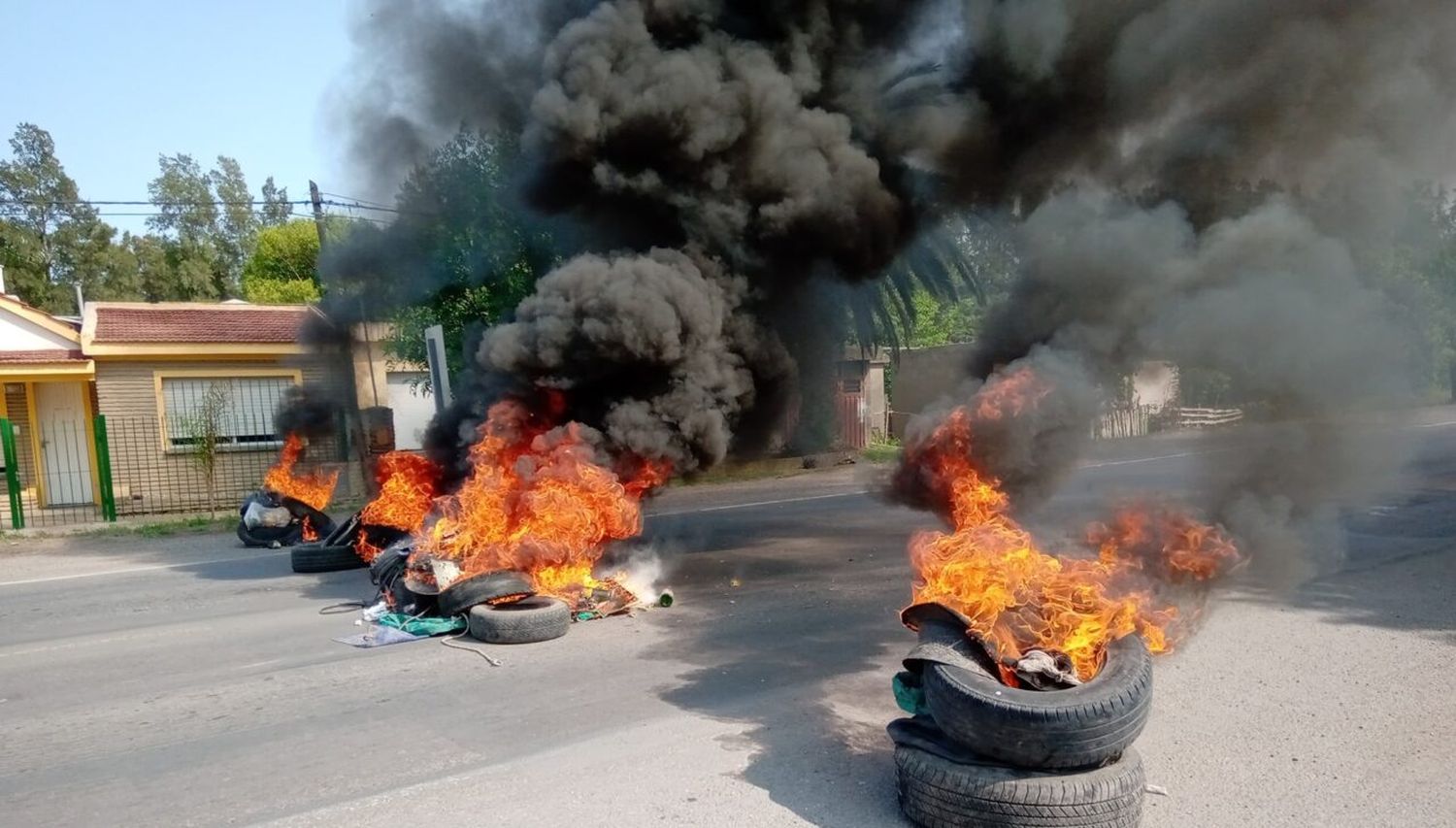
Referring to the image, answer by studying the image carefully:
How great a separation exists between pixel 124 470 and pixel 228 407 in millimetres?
1974

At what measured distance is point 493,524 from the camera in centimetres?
766

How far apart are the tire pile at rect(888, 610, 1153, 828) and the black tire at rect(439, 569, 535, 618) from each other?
153 inches

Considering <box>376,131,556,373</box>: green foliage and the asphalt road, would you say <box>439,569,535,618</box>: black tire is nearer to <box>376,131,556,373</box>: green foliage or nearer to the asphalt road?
the asphalt road

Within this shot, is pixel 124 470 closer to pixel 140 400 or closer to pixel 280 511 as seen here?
pixel 140 400

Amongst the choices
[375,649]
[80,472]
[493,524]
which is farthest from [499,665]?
[80,472]

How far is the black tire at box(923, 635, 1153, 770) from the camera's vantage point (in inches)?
139

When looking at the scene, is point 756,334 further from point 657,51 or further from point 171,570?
point 171,570

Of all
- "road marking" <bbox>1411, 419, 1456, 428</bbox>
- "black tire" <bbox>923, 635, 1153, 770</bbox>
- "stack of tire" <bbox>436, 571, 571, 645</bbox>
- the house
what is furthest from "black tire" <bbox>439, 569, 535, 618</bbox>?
"road marking" <bbox>1411, 419, 1456, 428</bbox>

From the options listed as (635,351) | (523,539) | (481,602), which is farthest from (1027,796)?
(635,351)

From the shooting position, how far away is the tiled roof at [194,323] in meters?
17.3

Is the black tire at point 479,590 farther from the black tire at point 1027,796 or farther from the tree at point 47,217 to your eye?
the tree at point 47,217

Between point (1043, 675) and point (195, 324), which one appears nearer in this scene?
point (1043, 675)

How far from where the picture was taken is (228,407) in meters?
17.8

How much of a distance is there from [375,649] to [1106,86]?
7.49 m
